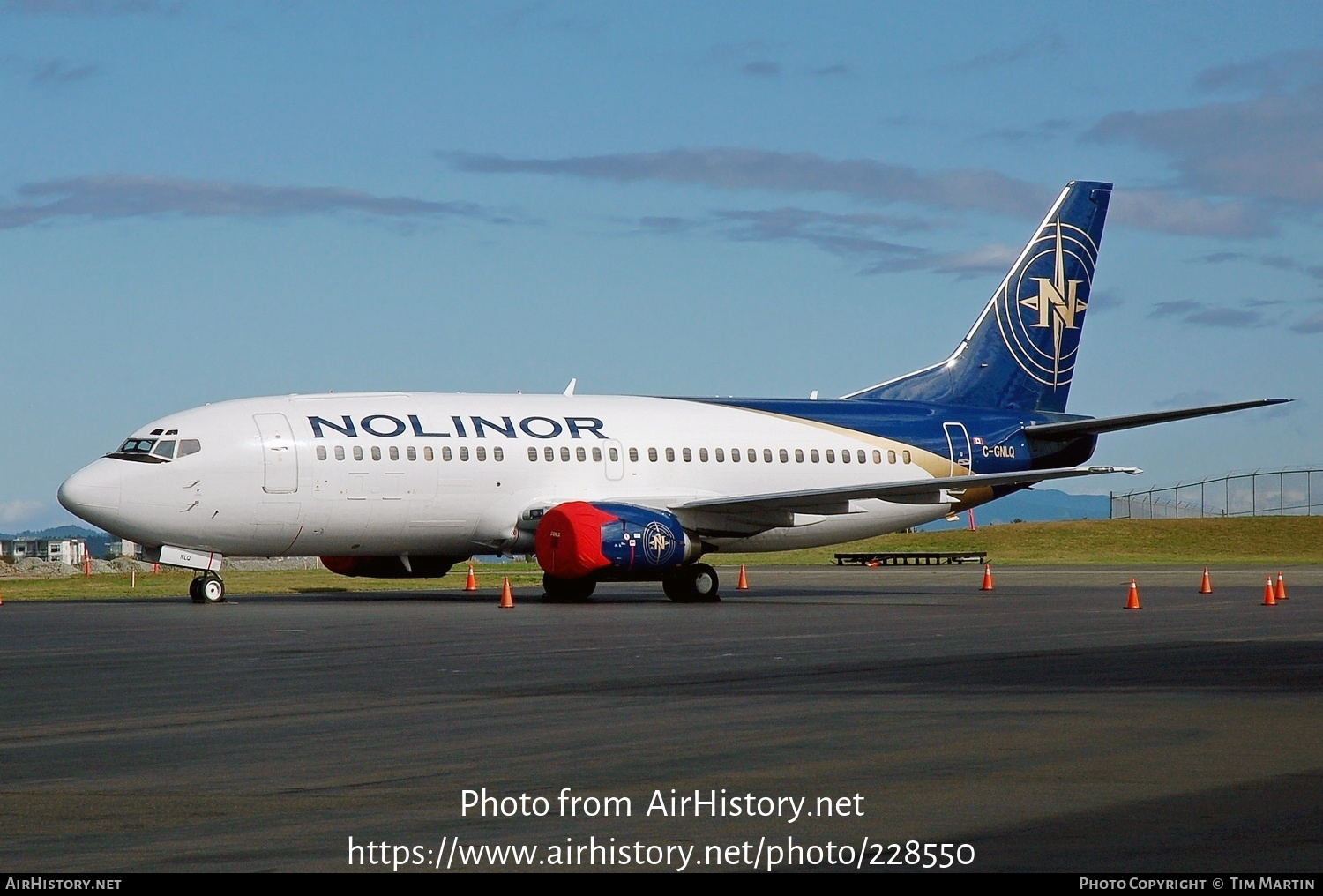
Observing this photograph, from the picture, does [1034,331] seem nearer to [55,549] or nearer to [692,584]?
[692,584]

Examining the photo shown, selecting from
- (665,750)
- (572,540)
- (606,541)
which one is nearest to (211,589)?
(572,540)

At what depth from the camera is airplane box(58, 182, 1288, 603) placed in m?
32.4

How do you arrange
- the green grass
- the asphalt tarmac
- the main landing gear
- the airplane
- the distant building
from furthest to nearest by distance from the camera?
the distant building, the green grass, the airplane, the main landing gear, the asphalt tarmac

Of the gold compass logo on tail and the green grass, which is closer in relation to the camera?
the gold compass logo on tail

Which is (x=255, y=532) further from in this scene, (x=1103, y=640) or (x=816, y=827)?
(x=816, y=827)

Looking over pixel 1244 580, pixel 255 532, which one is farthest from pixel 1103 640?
pixel 1244 580

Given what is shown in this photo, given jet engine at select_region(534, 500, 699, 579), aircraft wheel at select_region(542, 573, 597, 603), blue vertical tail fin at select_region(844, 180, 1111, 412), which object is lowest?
aircraft wheel at select_region(542, 573, 597, 603)

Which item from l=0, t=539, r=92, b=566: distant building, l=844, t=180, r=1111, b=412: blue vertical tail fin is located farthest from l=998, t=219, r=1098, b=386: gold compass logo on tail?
l=0, t=539, r=92, b=566: distant building

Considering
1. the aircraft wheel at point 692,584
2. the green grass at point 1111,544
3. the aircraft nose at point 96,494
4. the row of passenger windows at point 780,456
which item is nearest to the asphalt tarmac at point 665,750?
the aircraft nose at point 96,494

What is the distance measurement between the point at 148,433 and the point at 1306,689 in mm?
23312

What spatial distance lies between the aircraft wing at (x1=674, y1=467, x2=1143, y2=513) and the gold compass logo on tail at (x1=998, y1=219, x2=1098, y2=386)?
7.41m

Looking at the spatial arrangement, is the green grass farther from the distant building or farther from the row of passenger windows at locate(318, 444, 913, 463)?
the distant building

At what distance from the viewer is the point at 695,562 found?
35.4m

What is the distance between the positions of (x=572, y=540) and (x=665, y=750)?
2168cm
